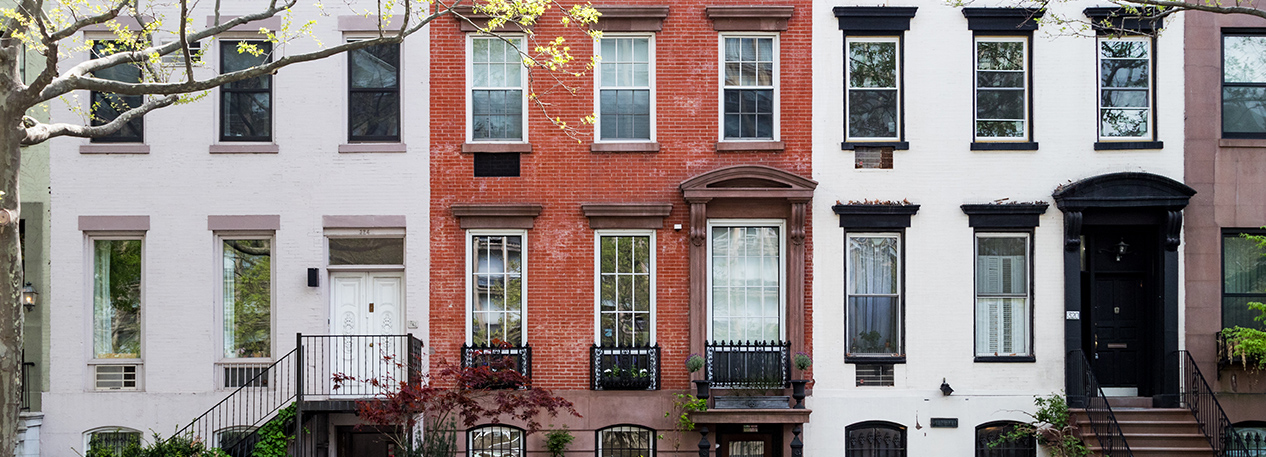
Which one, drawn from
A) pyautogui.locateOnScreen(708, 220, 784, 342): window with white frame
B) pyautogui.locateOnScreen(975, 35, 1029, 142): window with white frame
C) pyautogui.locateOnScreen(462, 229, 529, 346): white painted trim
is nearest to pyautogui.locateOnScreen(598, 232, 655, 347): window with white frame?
pyautogui.locateOnScreen(708, 220, 784, 342): window with white frame

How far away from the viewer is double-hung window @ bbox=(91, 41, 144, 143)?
47.6ft

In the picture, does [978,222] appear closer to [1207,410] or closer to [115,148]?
[1207,410]

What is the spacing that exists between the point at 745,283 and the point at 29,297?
1061 cm

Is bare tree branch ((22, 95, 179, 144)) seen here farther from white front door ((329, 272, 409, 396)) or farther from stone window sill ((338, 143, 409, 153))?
white front door ((329, 272, 409, 396))

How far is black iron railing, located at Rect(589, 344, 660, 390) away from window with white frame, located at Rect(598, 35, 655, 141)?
3.21 meters

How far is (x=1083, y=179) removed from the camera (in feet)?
46.8

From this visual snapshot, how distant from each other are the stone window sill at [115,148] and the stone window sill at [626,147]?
676 centimetres

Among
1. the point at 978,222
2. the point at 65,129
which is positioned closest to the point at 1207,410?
the point at 978,222

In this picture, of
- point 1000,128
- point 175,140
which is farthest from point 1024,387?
point 175,140

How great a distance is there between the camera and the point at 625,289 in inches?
571

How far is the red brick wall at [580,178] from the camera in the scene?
14.4 metres

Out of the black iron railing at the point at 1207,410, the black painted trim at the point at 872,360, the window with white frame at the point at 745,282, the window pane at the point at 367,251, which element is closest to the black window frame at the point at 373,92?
the window pane at the point at 367,251

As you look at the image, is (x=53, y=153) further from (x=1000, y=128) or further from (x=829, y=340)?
(x=1000, y=128)

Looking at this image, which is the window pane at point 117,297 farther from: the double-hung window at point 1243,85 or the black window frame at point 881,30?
the double-hung window at point 1243,85
